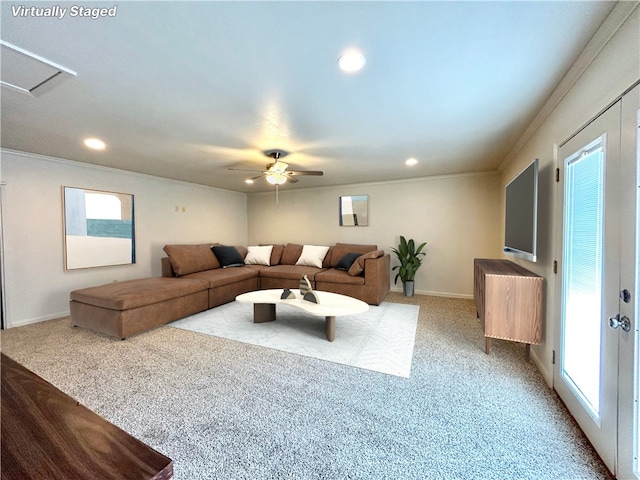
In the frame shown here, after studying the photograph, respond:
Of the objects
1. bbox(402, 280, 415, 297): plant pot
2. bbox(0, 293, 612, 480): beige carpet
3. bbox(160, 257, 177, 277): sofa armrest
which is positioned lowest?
bbox(0, 293, 612, 480): beige carpet

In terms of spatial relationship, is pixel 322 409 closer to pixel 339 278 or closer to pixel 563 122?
pixel 339 278

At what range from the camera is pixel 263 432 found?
1.55 meters

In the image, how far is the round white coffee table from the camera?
2.78 meters

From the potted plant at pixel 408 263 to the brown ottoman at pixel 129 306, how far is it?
11.6 feet

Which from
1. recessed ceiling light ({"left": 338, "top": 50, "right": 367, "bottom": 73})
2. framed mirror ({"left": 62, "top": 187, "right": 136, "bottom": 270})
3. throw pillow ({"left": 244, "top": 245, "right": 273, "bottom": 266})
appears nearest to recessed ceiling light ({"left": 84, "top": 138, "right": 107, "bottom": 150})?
framed mirror ({"left": 62, "top": 187, "right": 136, "bottom": 270})

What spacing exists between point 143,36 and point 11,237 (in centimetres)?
367

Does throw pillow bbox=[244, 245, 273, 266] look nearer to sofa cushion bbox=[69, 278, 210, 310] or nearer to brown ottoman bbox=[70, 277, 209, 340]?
sofa cushion bbox=[69, 278, 210, 310]

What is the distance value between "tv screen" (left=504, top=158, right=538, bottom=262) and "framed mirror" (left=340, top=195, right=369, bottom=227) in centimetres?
263

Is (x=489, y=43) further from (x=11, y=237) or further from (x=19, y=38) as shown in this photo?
(x=11, y=237)

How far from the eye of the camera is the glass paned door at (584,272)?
4.71 ft

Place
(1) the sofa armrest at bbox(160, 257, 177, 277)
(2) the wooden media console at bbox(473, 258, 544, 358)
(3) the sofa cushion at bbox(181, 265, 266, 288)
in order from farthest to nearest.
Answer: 1. (1) the sofa armrest at bbox(160, 257, 177, 277)
2. (3) the sofa cushion at bbox(181, 265, 266, 288)
3. (2) the wooden media console at bbox(473, 258, 544, 358)

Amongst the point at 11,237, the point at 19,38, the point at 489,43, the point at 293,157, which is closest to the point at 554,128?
the point at 489,43

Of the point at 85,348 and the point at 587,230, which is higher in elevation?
the point at 587,230

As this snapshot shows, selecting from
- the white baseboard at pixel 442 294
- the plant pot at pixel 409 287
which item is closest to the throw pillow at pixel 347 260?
the plant pot at pixel 409 287
